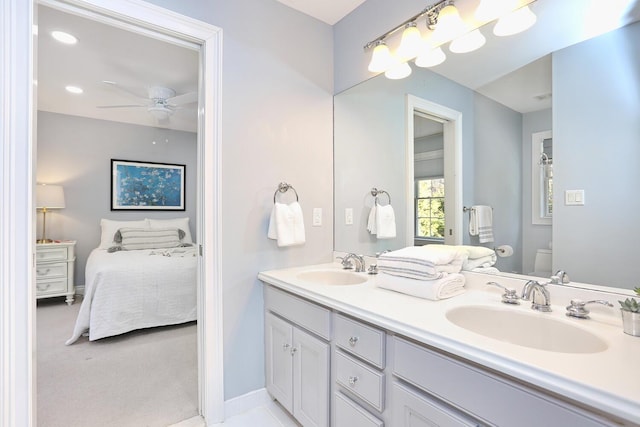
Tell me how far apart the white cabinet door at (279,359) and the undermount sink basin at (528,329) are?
0.87 metres

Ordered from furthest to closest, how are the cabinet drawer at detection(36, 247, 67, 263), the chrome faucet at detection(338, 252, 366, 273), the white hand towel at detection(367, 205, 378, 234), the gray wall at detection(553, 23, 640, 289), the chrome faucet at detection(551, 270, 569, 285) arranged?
the cabinet drawer at detection(36, 247, 67, 263) → the white hand towel at detection(367, 205, 378, 234) → the chrome faucet at detection(338, 252, 366, 273) → the chrome faucet at detection(551, 270, 569, 285) → the gray wall at detection(553, 23, 640, 289)

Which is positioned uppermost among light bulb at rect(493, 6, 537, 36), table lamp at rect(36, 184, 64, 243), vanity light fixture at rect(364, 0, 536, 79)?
vanity light fixture at rect(364, 0, 536, 79)

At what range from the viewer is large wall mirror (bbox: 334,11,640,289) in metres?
1.07

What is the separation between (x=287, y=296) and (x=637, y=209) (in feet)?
4.82

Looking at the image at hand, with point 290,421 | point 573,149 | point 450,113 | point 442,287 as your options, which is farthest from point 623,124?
point 290,421

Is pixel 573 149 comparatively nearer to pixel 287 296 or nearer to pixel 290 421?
pixel 287 296

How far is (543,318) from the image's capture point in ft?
3.54

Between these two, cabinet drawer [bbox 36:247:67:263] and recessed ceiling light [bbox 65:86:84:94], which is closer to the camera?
recessed ceiling light [bbox 65:86:84:94]

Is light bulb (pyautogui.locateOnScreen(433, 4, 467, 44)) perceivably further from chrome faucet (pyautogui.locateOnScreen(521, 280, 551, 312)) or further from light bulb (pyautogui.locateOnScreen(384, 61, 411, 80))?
chrome faucet (pyautogui.locateOnScreen(521, 280, 551, 312))

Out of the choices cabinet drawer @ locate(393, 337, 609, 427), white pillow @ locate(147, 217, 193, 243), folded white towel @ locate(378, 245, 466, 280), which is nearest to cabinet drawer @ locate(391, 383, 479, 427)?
cabinet drawer @ locate(393, 337, 609, 427)

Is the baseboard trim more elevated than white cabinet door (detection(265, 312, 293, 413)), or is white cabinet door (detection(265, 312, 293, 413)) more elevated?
white cabinet door (detection(265, 312, 293, 413))

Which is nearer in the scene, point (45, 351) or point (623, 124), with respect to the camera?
point (623, 124)

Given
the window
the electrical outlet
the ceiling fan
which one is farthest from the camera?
the ceiling fan

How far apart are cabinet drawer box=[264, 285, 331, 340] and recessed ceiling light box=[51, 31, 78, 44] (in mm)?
2449
